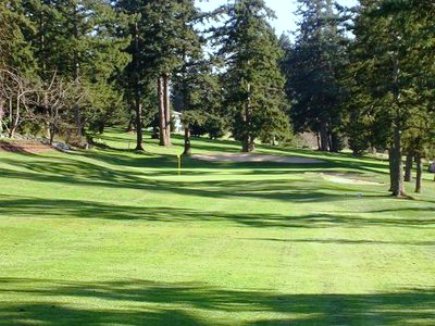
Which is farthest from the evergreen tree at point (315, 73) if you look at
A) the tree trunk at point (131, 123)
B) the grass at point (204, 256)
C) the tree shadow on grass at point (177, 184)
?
the grass at point (204, 256)

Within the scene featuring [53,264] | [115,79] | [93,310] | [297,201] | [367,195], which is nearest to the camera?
[93,310]

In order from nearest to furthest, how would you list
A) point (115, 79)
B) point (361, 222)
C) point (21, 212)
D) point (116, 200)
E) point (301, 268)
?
point (301, 268)
point (21, 212)
point (361, 222)
point (116, 200)
point (115, 79)

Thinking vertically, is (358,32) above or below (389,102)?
above

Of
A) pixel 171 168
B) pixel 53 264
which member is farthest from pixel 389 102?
pixel 53 264

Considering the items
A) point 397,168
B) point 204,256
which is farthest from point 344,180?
point 204,256

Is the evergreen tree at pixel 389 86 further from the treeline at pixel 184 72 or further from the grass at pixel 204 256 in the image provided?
the grass at pixel 204 256

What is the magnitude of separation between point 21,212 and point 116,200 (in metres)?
7.97

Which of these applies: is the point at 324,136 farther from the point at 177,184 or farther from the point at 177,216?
the point at 177,216

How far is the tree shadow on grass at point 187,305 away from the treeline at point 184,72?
28.1 m

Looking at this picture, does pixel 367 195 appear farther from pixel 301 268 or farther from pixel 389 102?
pixel 301 268

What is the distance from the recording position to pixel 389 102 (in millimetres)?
40344

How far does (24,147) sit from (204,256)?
33.3m

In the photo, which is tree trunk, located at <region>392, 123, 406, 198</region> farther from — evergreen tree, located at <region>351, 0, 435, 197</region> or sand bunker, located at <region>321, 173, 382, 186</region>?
sand bunker, located at <region>321, 173, 382, 186</region>

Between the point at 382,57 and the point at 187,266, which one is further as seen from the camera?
the point at 382,57
